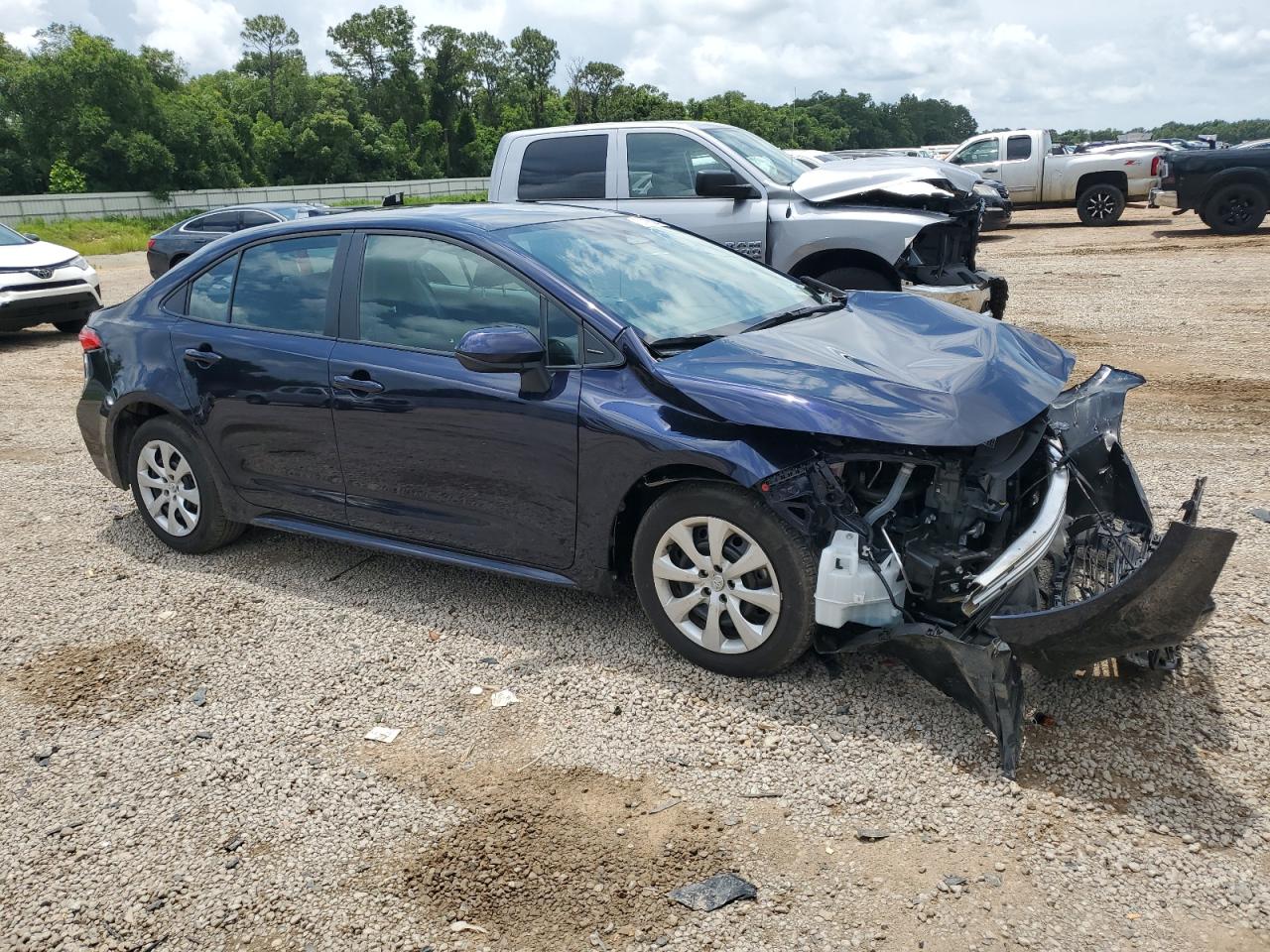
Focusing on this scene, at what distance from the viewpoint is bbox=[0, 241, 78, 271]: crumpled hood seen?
1248 cm

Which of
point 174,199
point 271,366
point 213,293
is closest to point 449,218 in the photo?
point 271,366

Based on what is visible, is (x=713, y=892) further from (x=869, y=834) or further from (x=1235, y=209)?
(x=1235, y=209)

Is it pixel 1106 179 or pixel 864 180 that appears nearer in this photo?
pixel 864 180

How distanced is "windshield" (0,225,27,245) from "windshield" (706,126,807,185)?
9479 millimetres

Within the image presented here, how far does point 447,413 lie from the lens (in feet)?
14.0

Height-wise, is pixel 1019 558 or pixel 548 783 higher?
pixel 1019 558

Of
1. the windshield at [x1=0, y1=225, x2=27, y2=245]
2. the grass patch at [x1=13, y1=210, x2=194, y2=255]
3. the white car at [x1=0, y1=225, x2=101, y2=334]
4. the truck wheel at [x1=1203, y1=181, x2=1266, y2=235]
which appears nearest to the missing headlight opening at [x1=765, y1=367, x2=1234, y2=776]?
the white car at [x1=0, y1=225, x2=101, y2=334]

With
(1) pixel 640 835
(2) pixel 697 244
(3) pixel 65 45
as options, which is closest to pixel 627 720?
(1) pixel 640 835

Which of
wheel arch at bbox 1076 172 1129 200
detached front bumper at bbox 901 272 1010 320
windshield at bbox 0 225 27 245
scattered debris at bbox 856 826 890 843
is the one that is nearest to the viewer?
scattered debris at bbox 856 826 890 843

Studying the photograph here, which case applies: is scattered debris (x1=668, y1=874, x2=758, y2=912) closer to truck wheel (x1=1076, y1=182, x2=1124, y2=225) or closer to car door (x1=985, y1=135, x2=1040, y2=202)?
truck wheel (x1=1076, y1=182, x2=1124, y2=225)

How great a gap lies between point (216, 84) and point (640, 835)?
3702 inches

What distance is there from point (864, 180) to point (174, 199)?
4742 cm

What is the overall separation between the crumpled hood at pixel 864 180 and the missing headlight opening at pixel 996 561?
489cm

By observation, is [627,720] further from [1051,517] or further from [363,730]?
[1051,517]
